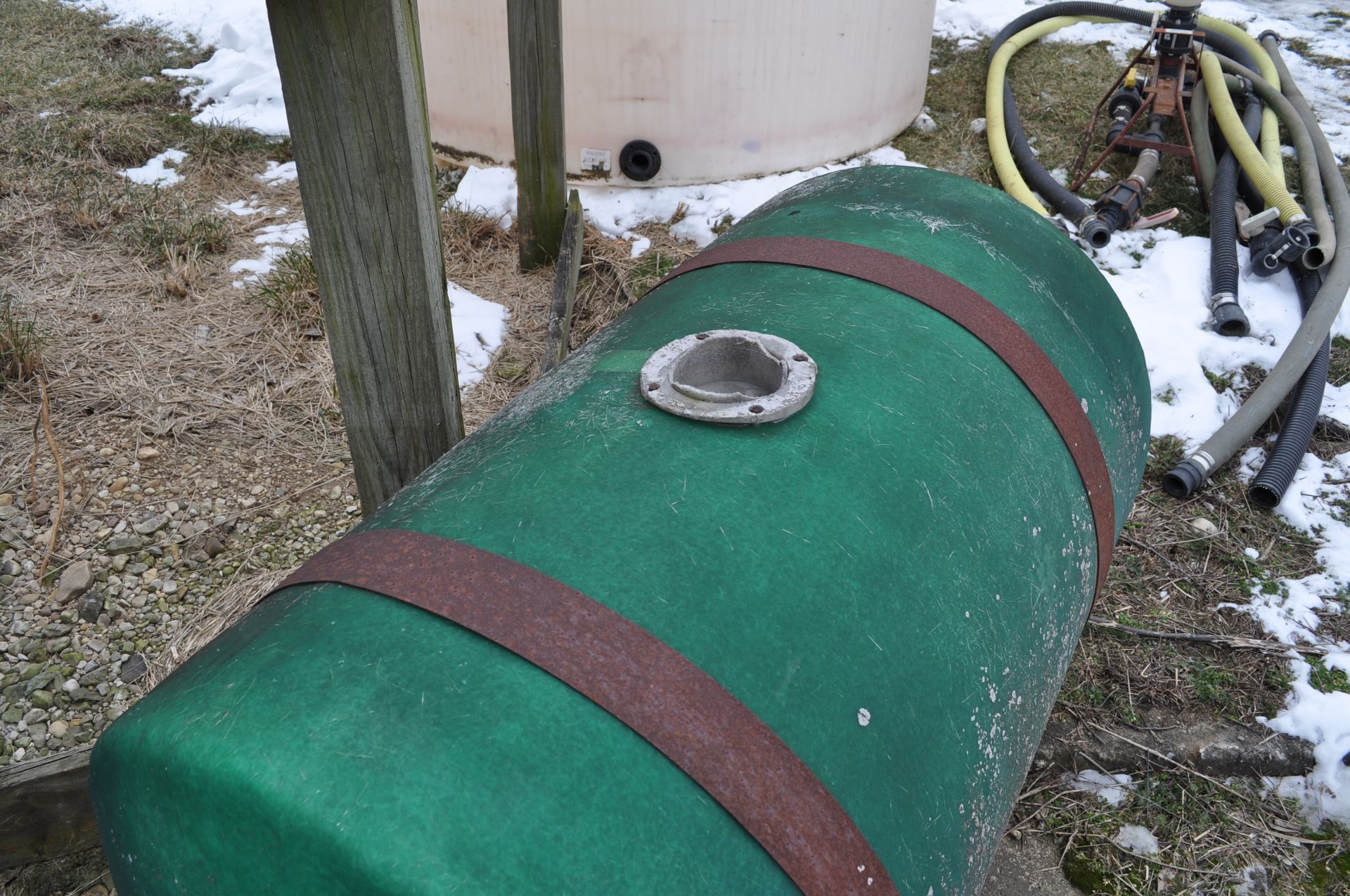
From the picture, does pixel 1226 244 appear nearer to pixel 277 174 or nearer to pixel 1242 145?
pixel 1242 145

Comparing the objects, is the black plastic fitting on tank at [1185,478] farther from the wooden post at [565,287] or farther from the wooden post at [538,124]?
the wooden post at [538,124]

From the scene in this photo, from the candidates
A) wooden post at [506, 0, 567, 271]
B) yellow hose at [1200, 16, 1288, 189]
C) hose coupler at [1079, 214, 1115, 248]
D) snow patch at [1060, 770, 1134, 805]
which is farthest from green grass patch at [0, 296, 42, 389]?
yellow hose at [1200, 16, 1288, 189]

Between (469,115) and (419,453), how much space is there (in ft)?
11.1

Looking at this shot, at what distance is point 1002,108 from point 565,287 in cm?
297

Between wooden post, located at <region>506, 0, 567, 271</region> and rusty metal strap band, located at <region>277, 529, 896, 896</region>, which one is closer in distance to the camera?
rusty metal strap band, located at <region>277, 529, 896, 896</region>

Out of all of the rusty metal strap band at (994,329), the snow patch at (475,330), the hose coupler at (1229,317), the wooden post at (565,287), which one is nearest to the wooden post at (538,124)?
the wooden post at (565,287)

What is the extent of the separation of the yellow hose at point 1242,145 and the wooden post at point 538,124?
320 cm

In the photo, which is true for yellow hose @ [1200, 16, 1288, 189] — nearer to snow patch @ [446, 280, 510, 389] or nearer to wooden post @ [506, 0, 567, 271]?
wooden post @ [506, 0, 567, 271]

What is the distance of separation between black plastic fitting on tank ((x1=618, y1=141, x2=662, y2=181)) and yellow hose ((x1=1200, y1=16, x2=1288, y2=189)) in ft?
9.57

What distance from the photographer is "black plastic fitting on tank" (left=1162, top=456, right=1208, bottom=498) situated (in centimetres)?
329

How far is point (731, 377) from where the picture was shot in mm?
1645

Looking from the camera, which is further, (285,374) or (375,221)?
(285,374)

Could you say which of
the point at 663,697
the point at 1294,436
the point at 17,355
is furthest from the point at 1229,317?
the point at 17,355

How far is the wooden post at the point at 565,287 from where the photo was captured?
370 centimetres
